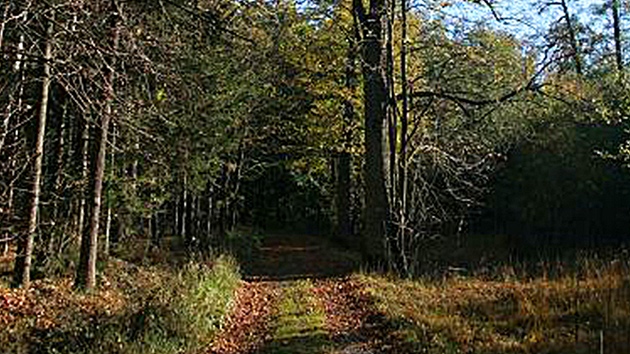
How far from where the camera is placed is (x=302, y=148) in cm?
2848

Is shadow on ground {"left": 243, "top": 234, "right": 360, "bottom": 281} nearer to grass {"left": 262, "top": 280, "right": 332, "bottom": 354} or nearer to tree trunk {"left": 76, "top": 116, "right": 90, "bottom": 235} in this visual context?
tree trunk {"left": 76, "top": 116, "right": 90, "bottom": 235}

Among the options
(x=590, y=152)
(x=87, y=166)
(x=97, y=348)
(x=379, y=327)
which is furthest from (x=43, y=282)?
(x=590, y=152)

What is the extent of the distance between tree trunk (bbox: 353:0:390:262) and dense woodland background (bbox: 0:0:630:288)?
0.05 m

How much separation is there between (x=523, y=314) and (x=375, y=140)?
353 inches

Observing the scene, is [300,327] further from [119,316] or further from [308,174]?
[308,174]

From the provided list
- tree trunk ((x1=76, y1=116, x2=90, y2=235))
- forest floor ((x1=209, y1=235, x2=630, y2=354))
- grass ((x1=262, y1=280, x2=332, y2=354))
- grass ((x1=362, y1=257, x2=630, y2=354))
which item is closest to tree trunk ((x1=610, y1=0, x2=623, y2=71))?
forest floor ((x1=209, y1=235, x2=630, y2=354))

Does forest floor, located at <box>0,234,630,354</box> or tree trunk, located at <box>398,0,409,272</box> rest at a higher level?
tree trunk, located at <box>398,0,409,272</box>

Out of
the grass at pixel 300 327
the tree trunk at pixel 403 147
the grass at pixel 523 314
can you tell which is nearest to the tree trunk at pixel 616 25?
the tree trunk at pixel 403 147

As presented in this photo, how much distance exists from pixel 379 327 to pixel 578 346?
3.40 m

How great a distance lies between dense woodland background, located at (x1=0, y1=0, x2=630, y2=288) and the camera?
6.73 metres

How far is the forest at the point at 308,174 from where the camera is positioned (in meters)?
6.82

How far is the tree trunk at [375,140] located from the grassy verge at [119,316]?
415 cm

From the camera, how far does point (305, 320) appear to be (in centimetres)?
1073

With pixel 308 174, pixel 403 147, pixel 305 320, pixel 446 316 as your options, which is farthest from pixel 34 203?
pixel 308 174
